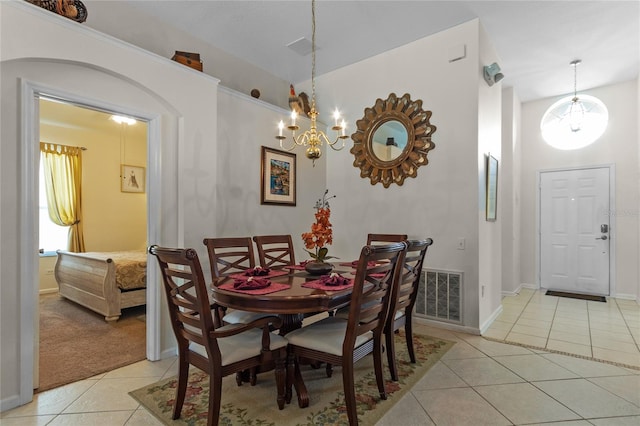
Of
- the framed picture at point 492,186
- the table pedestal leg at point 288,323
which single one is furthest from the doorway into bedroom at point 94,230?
the framed picture at point 492,186

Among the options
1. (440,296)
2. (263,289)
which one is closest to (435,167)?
(440,296)

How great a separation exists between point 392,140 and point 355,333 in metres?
2.72

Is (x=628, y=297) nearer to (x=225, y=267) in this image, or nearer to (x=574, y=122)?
(x=574, y=122)

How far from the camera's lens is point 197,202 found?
2.99 metres

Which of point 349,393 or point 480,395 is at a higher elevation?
point 349,393

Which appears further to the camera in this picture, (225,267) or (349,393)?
(225,267)

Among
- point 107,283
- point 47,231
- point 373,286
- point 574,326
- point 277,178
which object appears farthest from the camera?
point 47,231

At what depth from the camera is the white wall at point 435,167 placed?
10.9 ft

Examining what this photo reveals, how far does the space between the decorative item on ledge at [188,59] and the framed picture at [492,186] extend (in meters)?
3.21

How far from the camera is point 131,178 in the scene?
643cm

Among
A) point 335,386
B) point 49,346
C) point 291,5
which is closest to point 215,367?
point 335,386

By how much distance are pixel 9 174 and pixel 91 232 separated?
4.54 m

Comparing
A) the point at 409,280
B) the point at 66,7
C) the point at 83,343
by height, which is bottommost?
the point at 83,343

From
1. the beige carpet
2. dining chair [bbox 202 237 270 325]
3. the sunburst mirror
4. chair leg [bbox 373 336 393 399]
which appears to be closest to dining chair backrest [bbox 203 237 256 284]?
dining chair [bbox 202 237 270 325]
